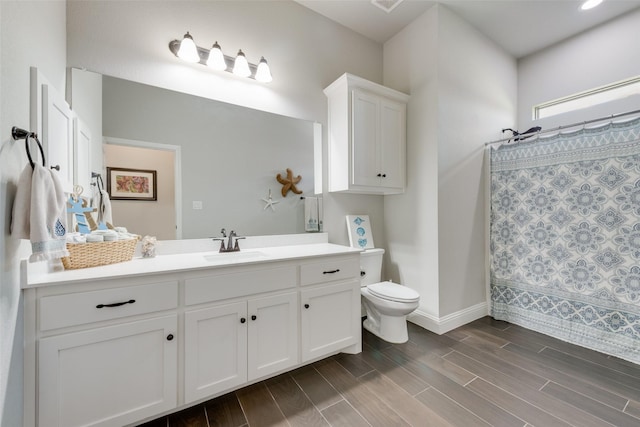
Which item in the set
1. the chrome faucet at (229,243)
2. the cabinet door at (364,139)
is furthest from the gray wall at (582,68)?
the chrome faucet at (229,243)

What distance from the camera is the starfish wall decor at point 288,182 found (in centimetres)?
223

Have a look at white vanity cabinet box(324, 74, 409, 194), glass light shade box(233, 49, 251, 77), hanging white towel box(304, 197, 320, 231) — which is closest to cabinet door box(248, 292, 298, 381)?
hanging white towel box(304, 197, 320, 231)

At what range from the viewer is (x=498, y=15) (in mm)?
2457

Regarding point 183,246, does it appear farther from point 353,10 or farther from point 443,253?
point 353,10

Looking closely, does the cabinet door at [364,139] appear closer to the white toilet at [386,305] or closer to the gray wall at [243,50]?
the gray wall at [243,50]

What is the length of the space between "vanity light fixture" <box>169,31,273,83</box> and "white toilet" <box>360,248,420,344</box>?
177cm

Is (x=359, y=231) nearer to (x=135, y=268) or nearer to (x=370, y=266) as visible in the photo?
(x=370, y=266)

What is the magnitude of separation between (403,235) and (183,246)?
196 centimetres

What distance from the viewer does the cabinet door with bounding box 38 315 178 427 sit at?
3.52ft

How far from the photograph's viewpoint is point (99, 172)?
1.59 m

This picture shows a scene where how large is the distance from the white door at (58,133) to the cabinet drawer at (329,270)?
1354 mm

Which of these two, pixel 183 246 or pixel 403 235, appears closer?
pixel 183 246

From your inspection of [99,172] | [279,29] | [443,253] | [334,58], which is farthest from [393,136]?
[99,172]

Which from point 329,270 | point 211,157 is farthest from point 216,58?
point 329,270
